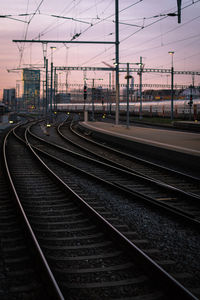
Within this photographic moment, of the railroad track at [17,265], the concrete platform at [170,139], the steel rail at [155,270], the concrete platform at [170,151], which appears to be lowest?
the railroad track at [17,265]

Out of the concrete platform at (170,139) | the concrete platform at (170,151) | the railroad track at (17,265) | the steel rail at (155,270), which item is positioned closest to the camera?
the steel rail at (155,270)

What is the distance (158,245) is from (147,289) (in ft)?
4.96

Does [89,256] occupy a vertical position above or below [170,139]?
below

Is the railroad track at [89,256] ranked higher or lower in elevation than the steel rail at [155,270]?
lower

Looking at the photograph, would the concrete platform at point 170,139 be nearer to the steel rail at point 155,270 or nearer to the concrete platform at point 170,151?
the concrete platform at point 170,151

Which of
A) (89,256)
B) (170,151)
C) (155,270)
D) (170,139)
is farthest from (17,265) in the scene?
(170,139)

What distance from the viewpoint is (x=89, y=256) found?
4992mm

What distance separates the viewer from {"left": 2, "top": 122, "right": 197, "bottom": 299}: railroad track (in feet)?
12.9

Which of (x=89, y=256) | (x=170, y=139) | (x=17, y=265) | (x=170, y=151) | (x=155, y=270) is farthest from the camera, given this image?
(x=170, y=139)

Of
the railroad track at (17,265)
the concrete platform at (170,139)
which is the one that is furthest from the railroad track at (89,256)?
the concrete platform at (170,139)

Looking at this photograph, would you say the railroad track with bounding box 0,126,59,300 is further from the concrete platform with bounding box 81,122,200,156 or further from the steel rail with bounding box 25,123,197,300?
the concrete platform with bounding box 81,122,200,156

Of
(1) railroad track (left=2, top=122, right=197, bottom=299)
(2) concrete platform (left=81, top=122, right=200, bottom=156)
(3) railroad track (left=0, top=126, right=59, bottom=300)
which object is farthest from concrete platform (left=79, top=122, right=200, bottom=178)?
(3) railroad track (left=0, top=126, right=59, bottom=300)

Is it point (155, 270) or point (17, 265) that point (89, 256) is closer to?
point (17, 265)

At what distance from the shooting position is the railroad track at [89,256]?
394cm
